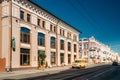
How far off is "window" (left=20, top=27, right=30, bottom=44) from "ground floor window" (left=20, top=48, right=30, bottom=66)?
5.16 feet

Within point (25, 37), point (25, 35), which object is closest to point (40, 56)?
point (25, 37)

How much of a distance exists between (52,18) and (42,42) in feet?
24.7

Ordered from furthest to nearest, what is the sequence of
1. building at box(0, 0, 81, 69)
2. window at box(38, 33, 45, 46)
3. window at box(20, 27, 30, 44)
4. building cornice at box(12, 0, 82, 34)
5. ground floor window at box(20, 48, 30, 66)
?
1. window at box(38, 33, 45, 46)
2. building cornice at box(12, 0, 82, 34)
3. window at box(20, 27, 30, 44)
4. ground floor window at box(20, 48, 30, 66)
5. building at box(0, 0, 81, 69)

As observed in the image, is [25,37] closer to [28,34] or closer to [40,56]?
[28,34]

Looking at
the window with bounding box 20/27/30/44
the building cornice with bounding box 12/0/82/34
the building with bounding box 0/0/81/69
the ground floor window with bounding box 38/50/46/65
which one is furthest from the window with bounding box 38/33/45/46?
the window with bounding box 20/27/30/44

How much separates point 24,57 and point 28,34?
14.2 feet

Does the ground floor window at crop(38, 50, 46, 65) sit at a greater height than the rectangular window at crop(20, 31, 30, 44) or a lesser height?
lesser

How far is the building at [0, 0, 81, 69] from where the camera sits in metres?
32.1

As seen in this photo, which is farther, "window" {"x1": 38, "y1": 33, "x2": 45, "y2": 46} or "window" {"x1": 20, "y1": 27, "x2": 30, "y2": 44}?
"window" {"x1": 38, "y1": 33, "x2": 45, "y2": 46}

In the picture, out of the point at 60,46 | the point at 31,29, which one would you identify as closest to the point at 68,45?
the point at 60,46

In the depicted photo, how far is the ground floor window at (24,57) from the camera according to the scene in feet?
113

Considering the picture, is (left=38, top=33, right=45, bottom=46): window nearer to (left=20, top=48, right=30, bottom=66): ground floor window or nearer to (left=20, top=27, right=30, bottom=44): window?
(left=20, top=27, right=30, bottom=44): window

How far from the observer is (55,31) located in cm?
4900

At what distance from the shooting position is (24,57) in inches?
1385
